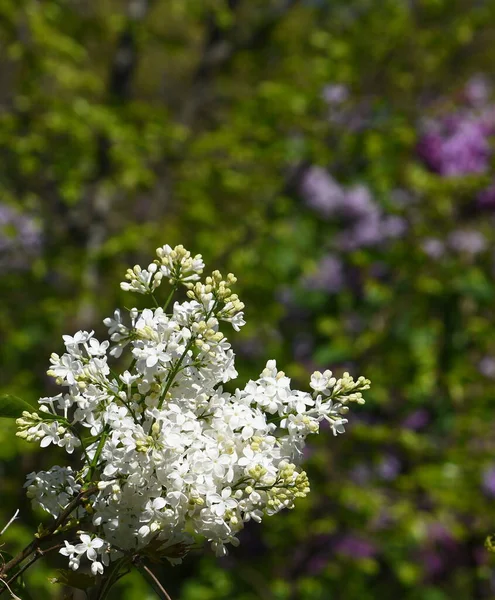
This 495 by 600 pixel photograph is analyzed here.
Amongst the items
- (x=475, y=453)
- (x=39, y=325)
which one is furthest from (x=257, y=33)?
(x=475, y=453)

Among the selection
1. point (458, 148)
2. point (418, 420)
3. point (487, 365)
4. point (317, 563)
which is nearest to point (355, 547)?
point (317, 563)

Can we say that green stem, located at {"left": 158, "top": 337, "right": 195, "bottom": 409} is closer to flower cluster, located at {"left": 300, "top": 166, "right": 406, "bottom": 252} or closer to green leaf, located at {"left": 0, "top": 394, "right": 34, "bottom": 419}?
green leaf, located at {"left": 0, "top": 394, "right": 34, "bottom": 419}

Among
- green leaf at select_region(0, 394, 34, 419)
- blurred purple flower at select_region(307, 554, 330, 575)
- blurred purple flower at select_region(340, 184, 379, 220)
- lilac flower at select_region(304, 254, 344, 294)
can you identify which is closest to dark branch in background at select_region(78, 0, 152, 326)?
lilac flower at select_region(304, 254, 344, 294)

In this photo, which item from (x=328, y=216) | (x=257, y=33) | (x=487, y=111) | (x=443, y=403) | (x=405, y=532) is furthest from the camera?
(x=328, y=216)

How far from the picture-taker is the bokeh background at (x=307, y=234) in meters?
3.18

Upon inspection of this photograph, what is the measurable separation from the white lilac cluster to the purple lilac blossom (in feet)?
9.03

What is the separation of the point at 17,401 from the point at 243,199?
328 cm

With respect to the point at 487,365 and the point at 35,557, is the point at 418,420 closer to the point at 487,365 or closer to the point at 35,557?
the point at 487,365

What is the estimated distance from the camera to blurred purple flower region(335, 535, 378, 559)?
3.79 meters

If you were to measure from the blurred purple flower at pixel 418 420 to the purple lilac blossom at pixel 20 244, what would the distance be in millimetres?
2206

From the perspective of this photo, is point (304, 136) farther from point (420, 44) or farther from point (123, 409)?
point (123, 409)

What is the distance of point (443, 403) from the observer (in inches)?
136

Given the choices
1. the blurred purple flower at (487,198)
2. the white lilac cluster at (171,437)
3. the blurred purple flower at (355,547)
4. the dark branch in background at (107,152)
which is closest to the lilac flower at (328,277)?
the blurred purple flower at (487,198)

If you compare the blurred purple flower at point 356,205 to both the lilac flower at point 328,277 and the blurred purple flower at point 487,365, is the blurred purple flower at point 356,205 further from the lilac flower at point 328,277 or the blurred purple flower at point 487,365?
the blurred purple flower at point 487,365
